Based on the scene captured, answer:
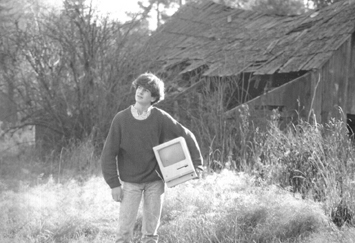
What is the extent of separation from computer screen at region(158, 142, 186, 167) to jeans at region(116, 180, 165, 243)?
0.70ft

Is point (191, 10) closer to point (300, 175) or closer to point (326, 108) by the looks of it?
point (326, 108)

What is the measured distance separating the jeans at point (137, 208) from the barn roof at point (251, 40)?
25.9ft

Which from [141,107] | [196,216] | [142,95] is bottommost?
[196,216]

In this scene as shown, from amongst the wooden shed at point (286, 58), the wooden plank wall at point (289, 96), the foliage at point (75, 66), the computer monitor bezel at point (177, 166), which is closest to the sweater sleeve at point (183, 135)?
the computer monitor bezel at point (177, 166)

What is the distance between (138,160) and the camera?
4562mm

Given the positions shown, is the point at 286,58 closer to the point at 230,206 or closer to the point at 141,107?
the point at 230,206

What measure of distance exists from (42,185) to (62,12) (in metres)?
4.90

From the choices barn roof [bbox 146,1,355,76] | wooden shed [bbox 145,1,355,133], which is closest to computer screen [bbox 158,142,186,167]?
wooden shed [bbox 145,1,355,133]

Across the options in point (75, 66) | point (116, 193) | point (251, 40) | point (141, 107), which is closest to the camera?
point (116, 193)

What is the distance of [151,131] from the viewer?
461 cm

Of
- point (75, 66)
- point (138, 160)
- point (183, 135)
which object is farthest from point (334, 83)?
point (138, 160)

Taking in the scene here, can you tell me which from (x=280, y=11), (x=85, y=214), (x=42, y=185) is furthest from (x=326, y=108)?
(x=280, y=11)

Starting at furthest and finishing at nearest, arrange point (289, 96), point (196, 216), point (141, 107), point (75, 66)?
1. point (289, 96)
2. point (75, 66)
3. point (196, 216)
4. point (141, 107)

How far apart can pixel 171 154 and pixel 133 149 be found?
32 centimetres
